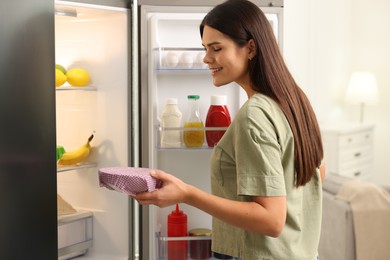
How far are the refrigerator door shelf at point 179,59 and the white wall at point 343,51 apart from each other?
1.62 metres

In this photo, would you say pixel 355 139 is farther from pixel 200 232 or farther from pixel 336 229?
pixel 200 232

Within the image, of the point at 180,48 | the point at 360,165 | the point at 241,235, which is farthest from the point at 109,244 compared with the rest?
the point at 360,165

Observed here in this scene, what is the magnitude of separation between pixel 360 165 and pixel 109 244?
6.99 feet

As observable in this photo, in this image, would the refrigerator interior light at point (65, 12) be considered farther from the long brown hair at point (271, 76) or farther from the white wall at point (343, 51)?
the white wall at point (343, 51)

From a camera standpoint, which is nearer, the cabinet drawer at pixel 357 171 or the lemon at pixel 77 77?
the lemon at pixel 77 77

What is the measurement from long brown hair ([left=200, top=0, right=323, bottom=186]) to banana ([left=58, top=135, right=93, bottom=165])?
1349mm

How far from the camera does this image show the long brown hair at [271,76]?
3.83 ft

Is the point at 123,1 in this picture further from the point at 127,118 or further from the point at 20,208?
the point at 20,208

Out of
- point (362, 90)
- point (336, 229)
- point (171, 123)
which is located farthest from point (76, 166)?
point (362, 90)

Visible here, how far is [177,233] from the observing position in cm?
234

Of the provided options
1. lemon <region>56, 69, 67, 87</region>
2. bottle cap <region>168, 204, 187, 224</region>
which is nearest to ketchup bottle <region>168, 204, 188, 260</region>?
bottle cap <region>168, 204, 187, 224</region>

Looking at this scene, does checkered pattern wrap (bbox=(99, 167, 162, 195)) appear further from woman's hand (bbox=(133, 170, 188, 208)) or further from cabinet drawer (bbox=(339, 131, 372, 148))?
cabinet drawer (bbox=(339, 131, 372, 148))

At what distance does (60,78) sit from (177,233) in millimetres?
767

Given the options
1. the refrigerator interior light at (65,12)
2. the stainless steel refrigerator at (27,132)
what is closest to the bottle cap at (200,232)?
the refrigerator interior light at (65,12)
